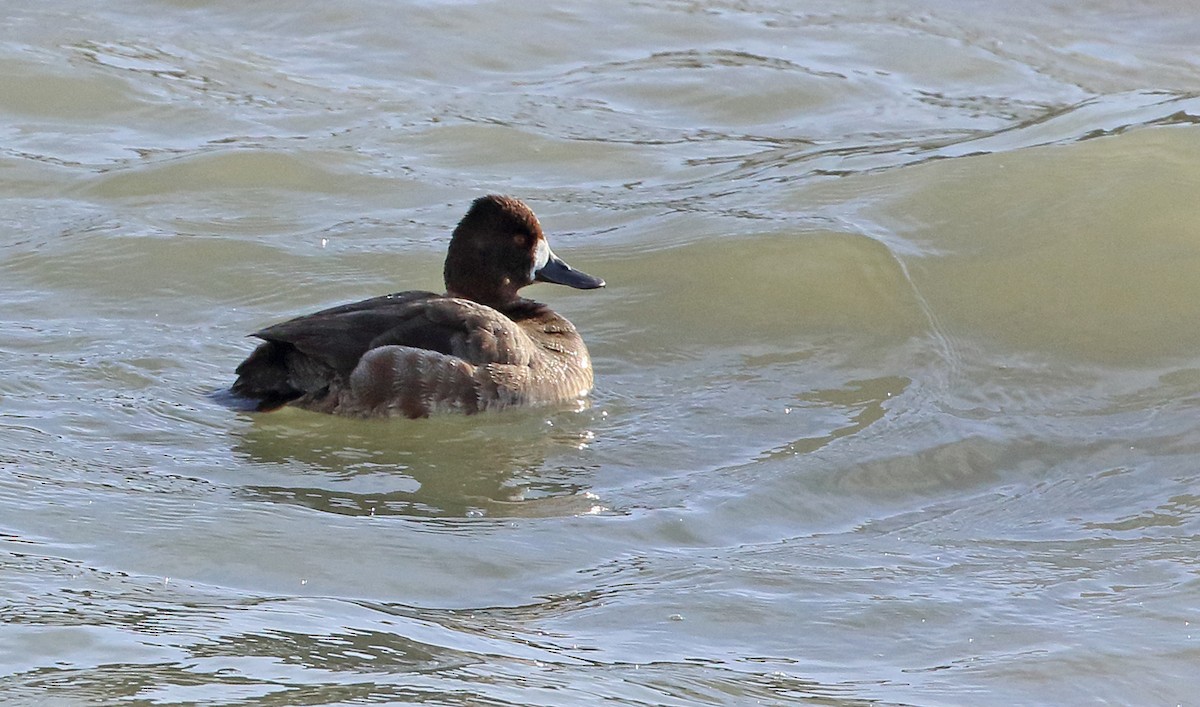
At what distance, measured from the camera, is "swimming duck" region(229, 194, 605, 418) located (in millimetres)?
7262

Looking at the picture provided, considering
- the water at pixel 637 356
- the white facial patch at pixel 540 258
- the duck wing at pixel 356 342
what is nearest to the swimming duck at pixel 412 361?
the duck wing at pixel 356 342

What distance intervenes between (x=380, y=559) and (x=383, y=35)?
8510 millimetres

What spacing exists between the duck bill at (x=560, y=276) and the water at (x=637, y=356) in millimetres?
381

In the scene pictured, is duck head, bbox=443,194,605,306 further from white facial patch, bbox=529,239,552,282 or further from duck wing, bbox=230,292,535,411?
duck wing, bbox=230,292,535,411

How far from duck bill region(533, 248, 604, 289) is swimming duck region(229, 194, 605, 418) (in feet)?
1.06

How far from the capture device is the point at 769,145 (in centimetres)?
1125

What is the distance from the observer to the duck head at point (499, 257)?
Result: 8062mm

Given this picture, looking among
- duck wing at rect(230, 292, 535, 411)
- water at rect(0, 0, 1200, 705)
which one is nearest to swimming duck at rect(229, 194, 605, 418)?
duck wing at rect(230, 292, 535, 411)

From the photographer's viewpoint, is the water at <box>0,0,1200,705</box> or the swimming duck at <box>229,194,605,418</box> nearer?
the water at <box>0,0,1200,705</box>

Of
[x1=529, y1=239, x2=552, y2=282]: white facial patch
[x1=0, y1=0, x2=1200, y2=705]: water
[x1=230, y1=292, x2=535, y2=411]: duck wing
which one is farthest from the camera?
[x1=529, y1=239, x2=552, y2=282]: white facial patch

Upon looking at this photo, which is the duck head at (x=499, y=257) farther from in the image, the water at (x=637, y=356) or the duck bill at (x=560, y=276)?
the water at (x=637, y=356)

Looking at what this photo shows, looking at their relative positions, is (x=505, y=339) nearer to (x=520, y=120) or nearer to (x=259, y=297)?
(x=259, y=297)

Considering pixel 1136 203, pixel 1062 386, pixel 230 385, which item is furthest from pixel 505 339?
pixel 1136 203

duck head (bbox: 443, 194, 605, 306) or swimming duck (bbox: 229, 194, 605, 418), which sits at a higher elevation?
duck head (bbox: 443, 194, 605, 306)
